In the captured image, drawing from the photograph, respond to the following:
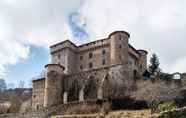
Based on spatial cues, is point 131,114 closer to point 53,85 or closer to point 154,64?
point 53,85

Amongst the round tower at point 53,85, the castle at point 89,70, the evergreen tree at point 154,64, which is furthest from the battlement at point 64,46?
the evergreen tree at point 154,64

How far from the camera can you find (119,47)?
64.4 meters

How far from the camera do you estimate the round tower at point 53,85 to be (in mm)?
64188

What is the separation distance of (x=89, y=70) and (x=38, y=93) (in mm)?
11430

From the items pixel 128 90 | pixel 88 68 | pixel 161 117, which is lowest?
pixel 161 117

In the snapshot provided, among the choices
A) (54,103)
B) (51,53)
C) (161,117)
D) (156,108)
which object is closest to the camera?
(161,117)

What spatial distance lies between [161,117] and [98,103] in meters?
12.7

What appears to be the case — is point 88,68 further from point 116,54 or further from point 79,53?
point 116,54

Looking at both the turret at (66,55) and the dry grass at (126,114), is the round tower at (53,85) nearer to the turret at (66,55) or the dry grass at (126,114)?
the turret at (66,55)

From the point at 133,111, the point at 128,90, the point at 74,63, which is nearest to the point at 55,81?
the point at 74,63

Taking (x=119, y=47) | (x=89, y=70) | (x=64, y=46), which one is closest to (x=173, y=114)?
(x=119, y=47)

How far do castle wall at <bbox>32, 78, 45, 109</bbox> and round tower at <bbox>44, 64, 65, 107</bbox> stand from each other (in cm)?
375

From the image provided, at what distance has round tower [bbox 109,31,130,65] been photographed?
2505 inches

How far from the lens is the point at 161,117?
46344mm
